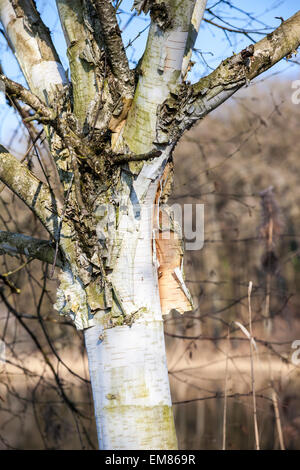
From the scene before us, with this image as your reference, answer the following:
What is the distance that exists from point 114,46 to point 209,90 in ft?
1.14

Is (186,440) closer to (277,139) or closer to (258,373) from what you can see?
(258,373)

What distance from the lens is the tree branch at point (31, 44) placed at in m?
1.59

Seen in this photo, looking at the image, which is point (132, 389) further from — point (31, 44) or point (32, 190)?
point (31, 44)

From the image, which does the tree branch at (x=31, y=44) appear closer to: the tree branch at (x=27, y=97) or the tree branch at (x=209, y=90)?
the tree branch at (x=27, y=97)

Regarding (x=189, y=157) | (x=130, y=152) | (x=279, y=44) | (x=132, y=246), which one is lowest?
(x=132, y=246)

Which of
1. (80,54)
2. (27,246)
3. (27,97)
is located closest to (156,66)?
(80,54)

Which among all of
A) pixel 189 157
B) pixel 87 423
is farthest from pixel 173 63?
pixel 87 423

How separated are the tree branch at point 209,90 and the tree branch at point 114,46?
0.55ft

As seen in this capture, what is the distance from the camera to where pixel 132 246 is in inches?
55.4

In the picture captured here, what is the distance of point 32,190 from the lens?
156cm

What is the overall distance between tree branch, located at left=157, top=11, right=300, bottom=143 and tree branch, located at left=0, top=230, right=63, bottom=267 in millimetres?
646

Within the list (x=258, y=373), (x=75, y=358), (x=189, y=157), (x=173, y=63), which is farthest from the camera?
(x=258, y=373)

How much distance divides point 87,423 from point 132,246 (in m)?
3.09

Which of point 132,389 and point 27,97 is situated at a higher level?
point 27,97
